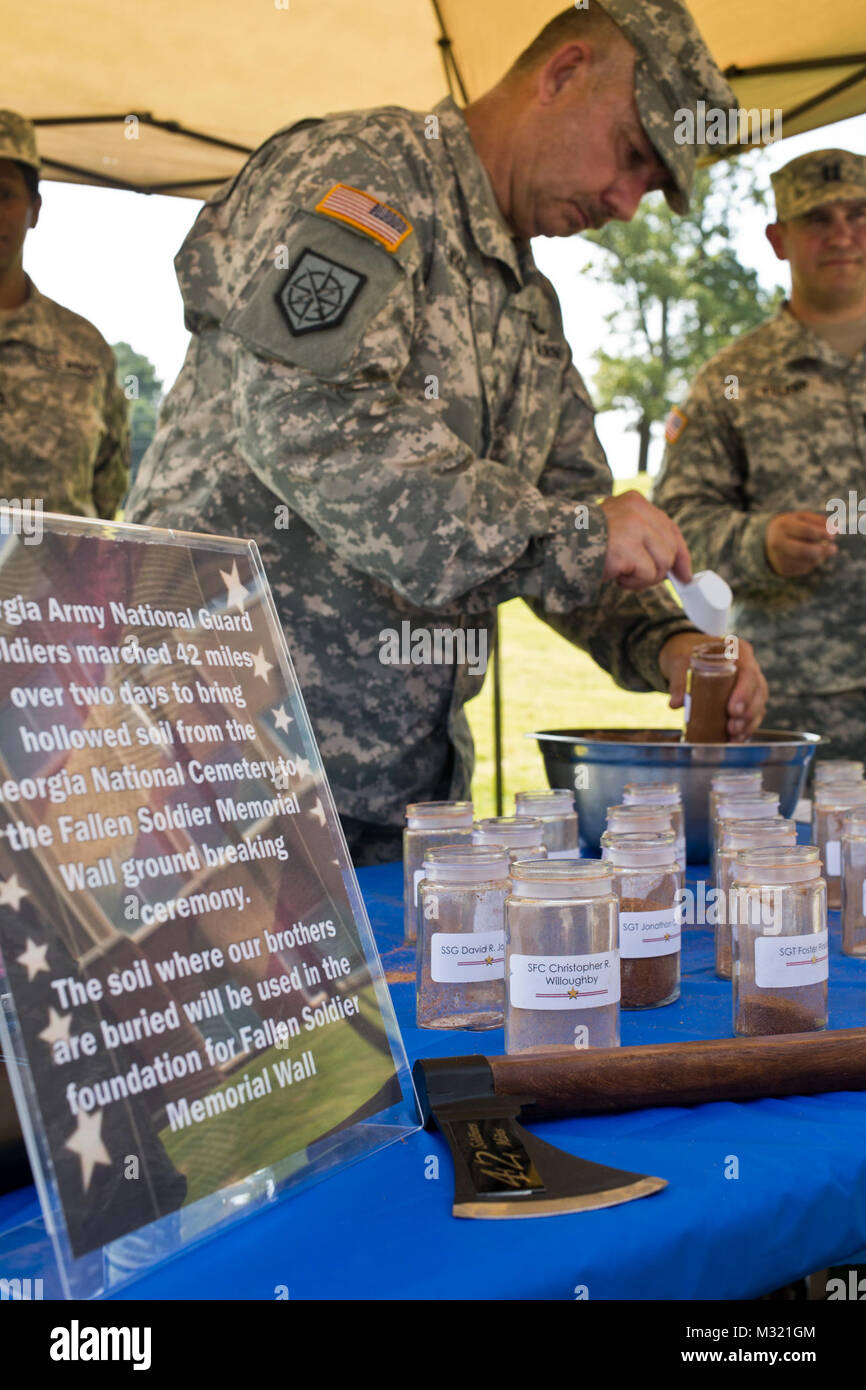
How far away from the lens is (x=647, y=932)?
3.57ft

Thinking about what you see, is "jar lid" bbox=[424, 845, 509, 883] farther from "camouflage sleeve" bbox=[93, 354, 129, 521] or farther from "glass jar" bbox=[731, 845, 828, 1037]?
"camouflage sleeve" bbox=[93, 354, 129, 521]

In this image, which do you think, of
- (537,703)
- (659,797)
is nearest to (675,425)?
(659,797)

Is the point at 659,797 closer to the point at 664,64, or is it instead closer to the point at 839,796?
the point at 839,796

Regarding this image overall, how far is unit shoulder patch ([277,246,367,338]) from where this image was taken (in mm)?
1667

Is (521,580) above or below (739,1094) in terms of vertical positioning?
above

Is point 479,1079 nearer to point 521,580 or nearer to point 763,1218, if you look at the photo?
point 763,1218

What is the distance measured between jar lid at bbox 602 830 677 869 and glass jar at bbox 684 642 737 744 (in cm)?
73

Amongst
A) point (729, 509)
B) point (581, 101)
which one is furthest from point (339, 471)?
point (729, 509)

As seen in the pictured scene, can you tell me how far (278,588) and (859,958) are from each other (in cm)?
109

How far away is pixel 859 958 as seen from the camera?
51.2 inches

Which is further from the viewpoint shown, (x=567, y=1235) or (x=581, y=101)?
(x=581, y=101)

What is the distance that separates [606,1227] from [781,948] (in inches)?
15.0

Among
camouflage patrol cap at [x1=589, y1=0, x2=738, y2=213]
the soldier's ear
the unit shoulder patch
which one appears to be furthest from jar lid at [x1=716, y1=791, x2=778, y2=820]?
the soldier's ear

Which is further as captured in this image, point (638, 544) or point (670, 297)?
point (670, 297)
